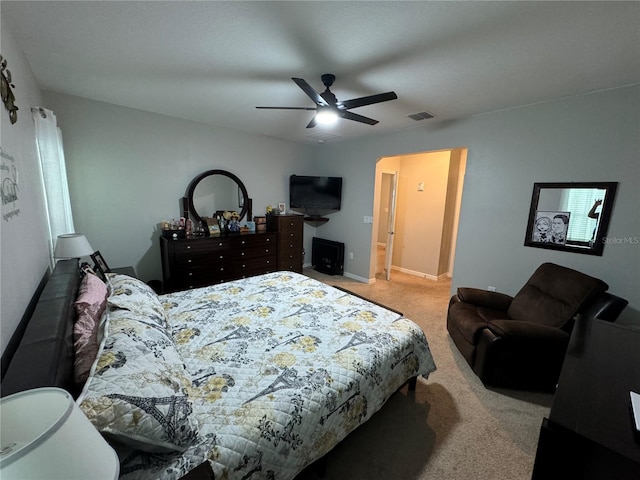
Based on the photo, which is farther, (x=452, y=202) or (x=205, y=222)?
(x=452, y=202)

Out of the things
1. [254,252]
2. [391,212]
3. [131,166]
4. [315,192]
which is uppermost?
[131,166]

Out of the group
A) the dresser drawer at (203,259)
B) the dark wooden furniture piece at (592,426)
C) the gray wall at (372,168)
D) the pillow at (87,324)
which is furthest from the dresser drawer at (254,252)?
the dark wooden furniture piece at (592,426)

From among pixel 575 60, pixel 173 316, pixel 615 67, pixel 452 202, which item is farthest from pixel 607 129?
pixel 173 316

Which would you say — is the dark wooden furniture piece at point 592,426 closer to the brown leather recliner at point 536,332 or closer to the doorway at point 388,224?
the brown leather recliner at point 536,332

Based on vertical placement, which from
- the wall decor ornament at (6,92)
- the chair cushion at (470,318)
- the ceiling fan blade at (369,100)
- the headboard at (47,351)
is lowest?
the chair cushion at (470,318)

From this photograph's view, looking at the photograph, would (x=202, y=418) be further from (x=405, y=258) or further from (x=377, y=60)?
(x=405, y=258)

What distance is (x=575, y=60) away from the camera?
1863 millimetres

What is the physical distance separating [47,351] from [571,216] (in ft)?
12.8

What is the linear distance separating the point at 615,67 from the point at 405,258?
385 centimetres

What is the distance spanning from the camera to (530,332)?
6.56 ft

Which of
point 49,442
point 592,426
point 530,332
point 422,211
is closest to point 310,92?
point 49,442

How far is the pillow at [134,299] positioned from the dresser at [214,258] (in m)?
1.42

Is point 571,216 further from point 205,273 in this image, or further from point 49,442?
point 205,273

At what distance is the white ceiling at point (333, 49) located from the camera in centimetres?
143
